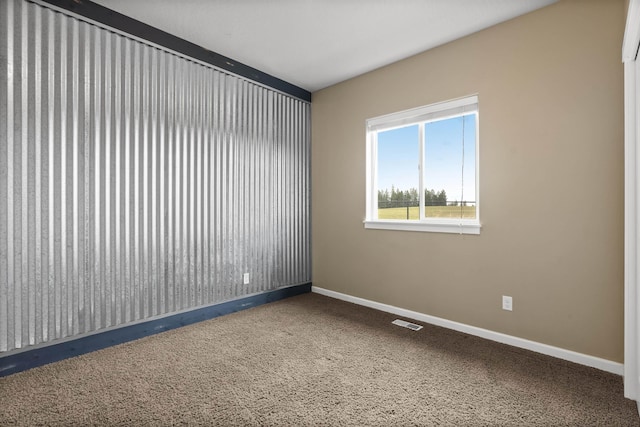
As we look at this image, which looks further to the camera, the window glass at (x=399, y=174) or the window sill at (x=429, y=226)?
the window glass at (x=399, y=174)

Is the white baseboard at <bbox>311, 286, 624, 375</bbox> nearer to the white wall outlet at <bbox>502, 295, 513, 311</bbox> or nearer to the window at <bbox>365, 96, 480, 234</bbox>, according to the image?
the white wall outlet at <bbox>502, 295, 513, 311</bbox>

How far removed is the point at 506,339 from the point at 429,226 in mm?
1098

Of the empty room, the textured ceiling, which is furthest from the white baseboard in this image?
the textured ceiling

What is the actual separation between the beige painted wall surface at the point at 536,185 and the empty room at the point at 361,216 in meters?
0.01

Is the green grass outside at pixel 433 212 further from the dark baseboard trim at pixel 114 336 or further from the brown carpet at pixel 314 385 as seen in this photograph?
the dark baseboard trim at pixel 114 336

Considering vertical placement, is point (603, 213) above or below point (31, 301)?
above

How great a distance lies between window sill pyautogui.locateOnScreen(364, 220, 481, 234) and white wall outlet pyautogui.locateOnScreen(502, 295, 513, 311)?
1.83ft

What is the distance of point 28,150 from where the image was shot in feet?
6.95

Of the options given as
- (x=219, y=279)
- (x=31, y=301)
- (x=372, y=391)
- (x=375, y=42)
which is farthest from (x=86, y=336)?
(x=375, y=42)

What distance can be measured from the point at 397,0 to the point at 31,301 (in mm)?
3269

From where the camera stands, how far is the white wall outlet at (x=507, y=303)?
2.56 m

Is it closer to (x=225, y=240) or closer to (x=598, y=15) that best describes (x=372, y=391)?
(x=225, y=240)

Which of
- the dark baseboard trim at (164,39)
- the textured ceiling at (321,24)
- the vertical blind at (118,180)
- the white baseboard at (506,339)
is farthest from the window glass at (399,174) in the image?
the dark baseboard trim at (164,39)

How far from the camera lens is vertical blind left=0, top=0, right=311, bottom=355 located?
6.88 feet
